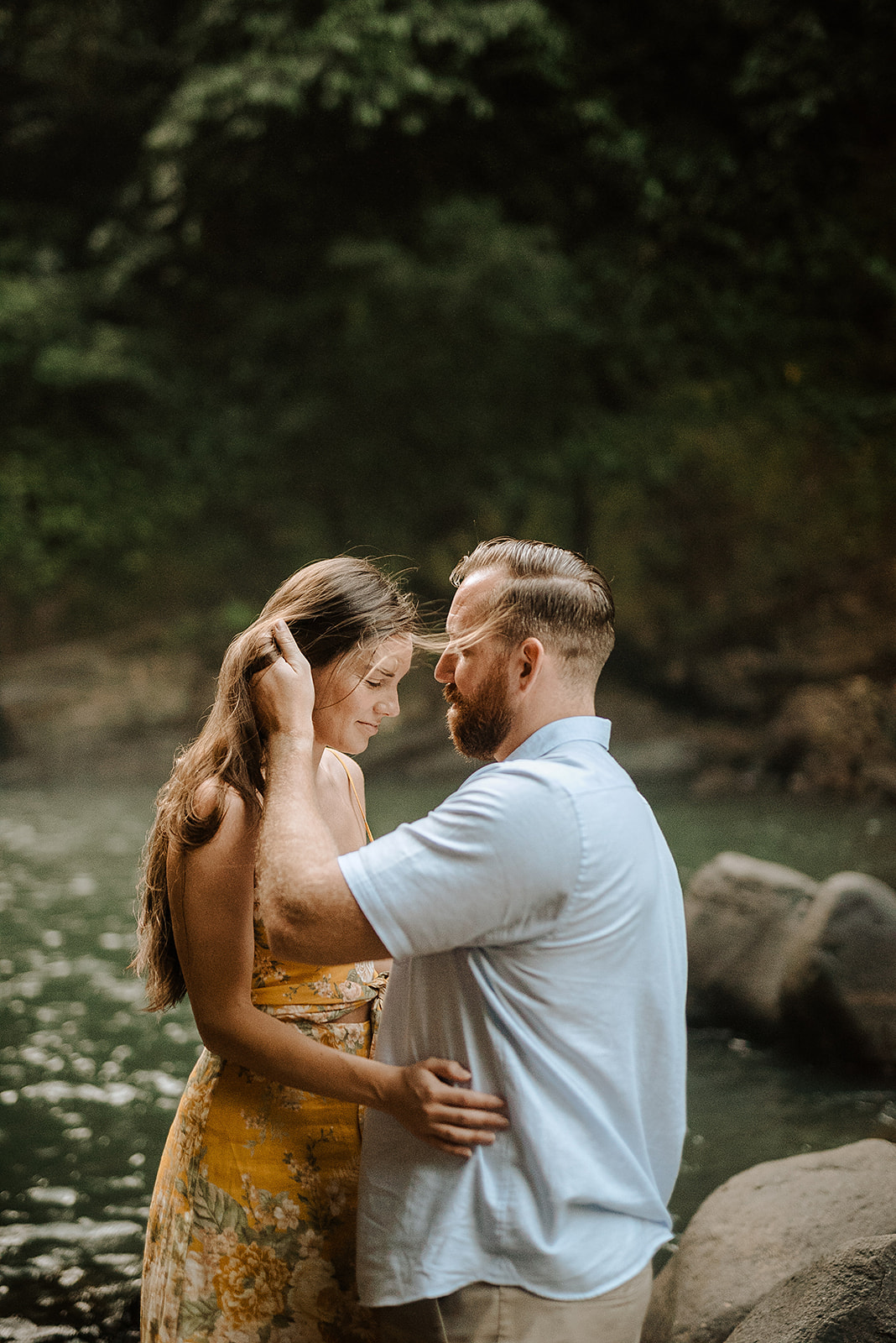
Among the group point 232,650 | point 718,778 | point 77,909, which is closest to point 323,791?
point 232,650

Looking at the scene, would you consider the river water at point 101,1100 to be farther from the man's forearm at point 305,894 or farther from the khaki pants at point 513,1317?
the man's forearm at point 305,894

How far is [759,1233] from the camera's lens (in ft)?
9.06

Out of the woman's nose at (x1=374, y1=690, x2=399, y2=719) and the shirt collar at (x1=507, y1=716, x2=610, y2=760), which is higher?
the shirt collar at (x1=507, y1=716, x2=610, y2=760)

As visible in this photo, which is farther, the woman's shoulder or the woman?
the woman's shoulder

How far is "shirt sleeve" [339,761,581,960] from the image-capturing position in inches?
46.8

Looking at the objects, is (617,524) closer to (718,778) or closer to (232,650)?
(718,778)

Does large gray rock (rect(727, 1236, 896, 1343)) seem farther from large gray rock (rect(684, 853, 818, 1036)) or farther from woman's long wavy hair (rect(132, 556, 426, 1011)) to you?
large gray rock (rect(684, 853, 818, 1036))

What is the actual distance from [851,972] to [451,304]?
37.5ft

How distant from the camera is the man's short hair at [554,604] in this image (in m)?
1.40

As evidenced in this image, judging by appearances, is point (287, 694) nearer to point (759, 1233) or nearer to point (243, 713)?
point (243, 713)

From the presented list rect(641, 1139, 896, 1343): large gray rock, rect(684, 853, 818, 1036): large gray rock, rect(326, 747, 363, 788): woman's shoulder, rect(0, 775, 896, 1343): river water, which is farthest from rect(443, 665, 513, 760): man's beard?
rect(684, 853, 818, 1036): large gray rock

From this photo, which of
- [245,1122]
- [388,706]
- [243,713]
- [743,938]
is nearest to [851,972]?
[743,938]

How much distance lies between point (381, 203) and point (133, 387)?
4247 mm

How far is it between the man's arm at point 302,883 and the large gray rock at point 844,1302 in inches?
47.3
